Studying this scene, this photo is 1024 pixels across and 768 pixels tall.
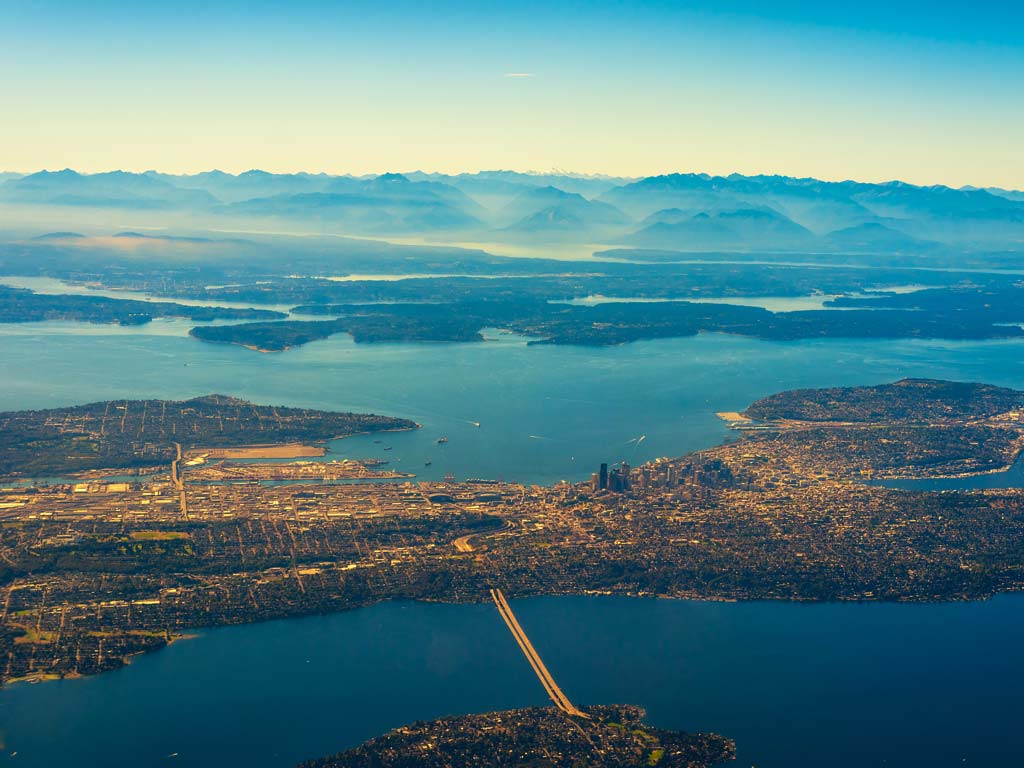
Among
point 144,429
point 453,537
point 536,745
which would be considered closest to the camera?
point 536,745

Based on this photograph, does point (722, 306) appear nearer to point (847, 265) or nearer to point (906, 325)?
point (906, 325)

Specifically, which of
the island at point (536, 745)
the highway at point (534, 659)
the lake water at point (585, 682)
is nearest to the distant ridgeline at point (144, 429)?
the lake water at point (585, 682)

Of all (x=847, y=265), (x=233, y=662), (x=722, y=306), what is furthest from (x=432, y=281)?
(x=233, y=662)

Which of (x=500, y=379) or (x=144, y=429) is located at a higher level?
(x=500, y=379)

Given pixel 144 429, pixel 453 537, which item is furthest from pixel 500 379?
pixel 453 537

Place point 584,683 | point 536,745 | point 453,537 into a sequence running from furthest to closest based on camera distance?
point 453,537 < point 584,683 < point 536,745

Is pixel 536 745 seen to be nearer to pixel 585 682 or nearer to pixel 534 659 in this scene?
pixel 585 682
